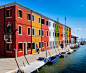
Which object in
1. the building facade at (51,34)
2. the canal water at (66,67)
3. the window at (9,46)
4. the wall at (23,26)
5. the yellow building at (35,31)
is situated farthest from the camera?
the building facade at (51,34)

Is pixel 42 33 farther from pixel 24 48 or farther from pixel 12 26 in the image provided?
pixel 12 26

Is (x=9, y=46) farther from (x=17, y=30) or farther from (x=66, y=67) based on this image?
(x=66, y=67)

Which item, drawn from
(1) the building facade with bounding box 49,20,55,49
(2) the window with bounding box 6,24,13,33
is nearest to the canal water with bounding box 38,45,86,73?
(2) the window with bounding box 6,24,13,33

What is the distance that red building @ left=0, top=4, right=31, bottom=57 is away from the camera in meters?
19.6

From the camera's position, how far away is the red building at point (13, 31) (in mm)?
19625

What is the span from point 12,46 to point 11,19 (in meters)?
5.51

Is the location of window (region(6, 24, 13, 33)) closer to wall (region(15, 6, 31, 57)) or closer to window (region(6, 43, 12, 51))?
wall (region(15, 6, 31, 57))

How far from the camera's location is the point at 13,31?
19.7 metres

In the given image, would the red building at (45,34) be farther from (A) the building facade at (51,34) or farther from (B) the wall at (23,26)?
(B) the wall at (23,26)

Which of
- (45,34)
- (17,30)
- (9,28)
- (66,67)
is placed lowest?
(66,67)

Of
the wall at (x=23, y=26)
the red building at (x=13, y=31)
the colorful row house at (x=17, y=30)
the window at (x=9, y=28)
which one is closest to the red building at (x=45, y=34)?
the colorful row house at (x=17, y=30)

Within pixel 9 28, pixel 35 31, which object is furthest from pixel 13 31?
pixel 35 31

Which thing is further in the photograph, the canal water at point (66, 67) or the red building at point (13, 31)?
the red building at point (13, 31)

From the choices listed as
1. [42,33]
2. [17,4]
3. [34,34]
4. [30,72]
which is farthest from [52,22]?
[30,72]
